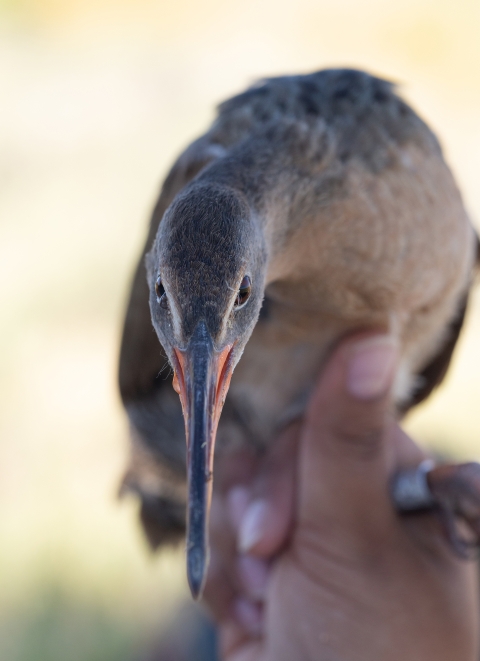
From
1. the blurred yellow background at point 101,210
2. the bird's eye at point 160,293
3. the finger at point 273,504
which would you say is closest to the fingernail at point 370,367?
the finger at point 273,504

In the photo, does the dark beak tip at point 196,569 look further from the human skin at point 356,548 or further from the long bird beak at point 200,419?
the human skin at point 356,548

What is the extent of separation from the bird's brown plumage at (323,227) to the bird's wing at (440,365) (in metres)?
0.09

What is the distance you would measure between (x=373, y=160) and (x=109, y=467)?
9.67 ft

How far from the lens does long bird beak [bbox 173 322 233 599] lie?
1.52 metres

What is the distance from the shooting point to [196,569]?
4.92ft

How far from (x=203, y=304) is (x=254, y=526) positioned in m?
1.24

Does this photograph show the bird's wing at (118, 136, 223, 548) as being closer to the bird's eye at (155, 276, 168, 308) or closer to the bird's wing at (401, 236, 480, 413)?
the bird's eye at (155, 276, 168, 308)

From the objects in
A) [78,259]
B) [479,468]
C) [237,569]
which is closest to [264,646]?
[237,569]

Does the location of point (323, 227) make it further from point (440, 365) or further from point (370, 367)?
point (440, 365)

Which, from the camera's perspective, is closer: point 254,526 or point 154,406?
point 254,526

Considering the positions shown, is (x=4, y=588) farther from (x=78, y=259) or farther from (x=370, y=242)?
(x=370, y=242)

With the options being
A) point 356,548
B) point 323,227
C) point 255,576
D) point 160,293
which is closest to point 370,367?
point 323,227

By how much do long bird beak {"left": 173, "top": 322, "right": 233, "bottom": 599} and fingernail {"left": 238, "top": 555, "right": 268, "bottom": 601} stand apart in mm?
1408

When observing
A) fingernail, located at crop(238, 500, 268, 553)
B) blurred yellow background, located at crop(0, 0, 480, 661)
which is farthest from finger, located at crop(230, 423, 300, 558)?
blurred yellow background, located at crop(0, 0, 480, 661)
